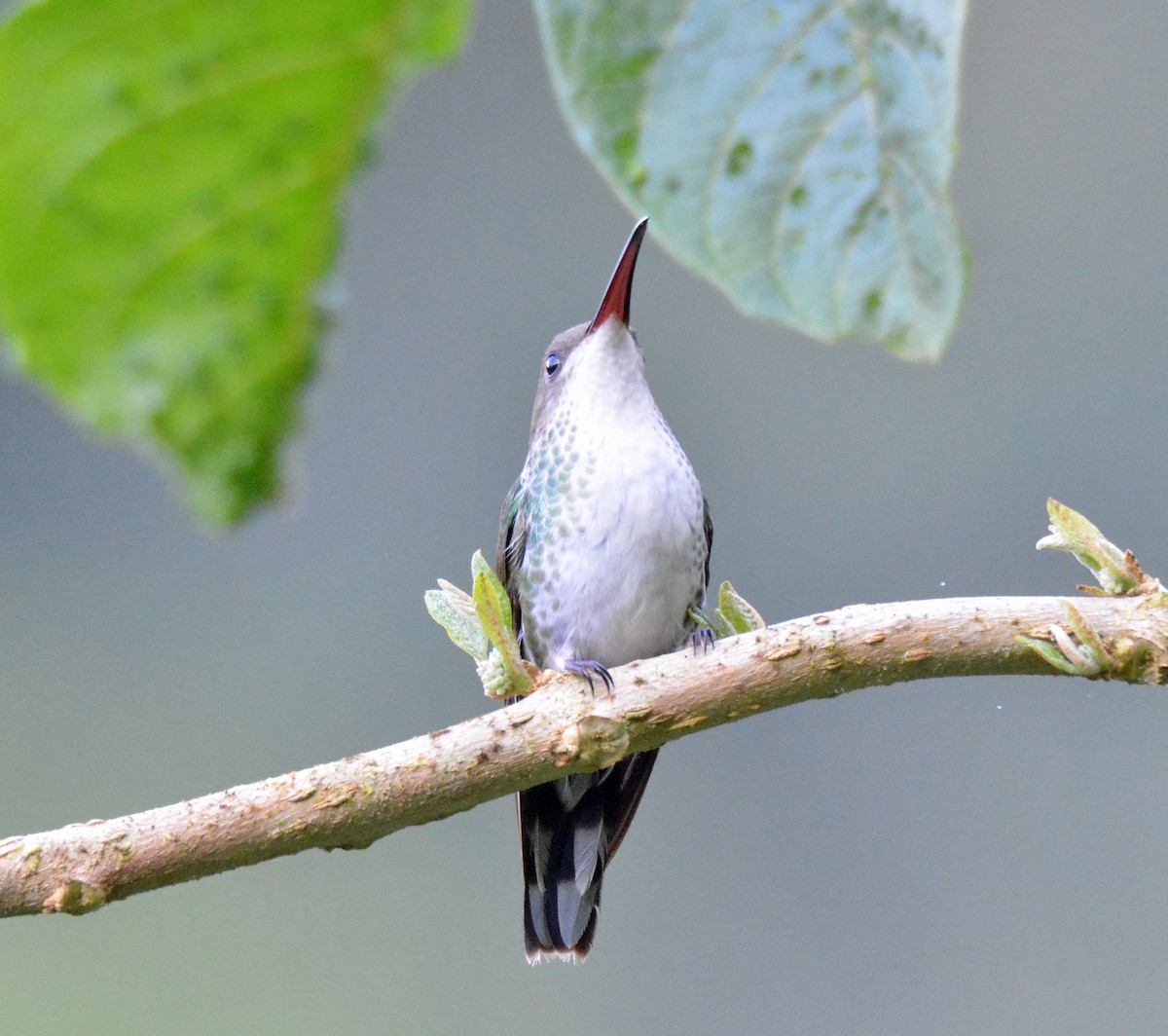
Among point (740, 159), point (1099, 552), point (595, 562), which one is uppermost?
point (595, 562)

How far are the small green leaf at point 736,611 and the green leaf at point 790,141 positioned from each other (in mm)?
1003

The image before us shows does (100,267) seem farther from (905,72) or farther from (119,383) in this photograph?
(905,72)

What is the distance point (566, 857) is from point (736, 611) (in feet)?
3.02

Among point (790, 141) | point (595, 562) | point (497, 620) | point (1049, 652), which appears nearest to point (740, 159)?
point (790, 141)

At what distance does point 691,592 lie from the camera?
195 centimetres

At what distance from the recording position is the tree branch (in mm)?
1032

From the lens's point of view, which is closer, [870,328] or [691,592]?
[870,328]

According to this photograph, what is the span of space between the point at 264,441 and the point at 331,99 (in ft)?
0.20

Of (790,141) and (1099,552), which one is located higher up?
(1099,552)

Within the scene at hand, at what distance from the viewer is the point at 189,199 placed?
0.23 metres

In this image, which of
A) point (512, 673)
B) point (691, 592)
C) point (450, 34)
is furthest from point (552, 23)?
point (691, 592)

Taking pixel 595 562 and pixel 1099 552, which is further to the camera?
pixel 595 562

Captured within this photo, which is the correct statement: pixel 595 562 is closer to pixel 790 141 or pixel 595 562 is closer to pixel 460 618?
pixel 460 618

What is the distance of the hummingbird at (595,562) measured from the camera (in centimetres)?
190
